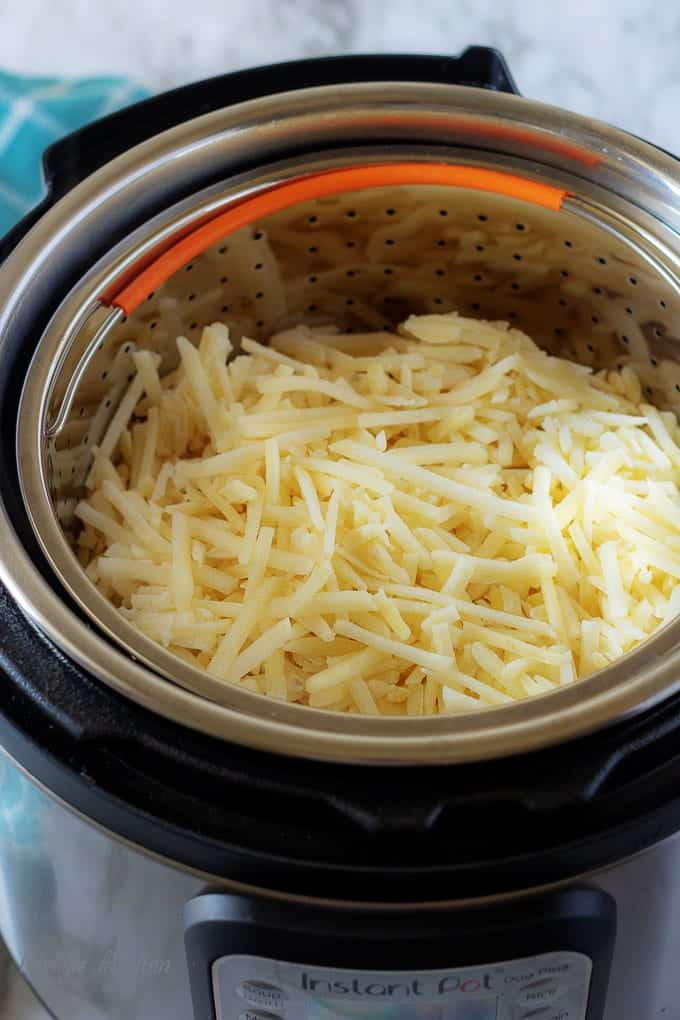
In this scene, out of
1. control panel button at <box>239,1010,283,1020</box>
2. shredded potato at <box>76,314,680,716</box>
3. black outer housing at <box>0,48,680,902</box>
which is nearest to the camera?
black outer housing at <box>0,48,680,902</box>

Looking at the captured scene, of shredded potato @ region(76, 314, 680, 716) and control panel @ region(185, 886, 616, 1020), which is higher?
shredded potato @ region(76, 314, 680, 716)

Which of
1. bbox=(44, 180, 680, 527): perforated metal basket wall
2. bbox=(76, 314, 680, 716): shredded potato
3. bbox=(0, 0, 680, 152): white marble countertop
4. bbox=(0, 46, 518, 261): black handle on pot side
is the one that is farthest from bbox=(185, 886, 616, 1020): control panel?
bbox=(0, 0, 680, 152): white marble countertop

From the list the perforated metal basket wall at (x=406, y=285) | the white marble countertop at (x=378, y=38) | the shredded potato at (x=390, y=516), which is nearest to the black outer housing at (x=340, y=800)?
the shredded potato at (x=390, y=516)

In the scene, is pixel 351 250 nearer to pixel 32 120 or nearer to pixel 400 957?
pixel 32 120

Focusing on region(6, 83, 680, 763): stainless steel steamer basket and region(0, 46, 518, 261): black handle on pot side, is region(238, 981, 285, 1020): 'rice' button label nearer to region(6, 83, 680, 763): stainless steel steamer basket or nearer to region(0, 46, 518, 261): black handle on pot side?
region(6, 83, 680, 763): stainless steel steamer basket

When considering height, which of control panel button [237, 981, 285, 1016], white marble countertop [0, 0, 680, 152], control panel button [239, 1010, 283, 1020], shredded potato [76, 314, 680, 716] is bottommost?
control panel button [239, 1010, 283, 1020]

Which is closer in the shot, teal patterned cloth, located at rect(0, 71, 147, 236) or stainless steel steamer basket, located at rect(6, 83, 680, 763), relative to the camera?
stainless steel steamer basket, located at rect(6, 83, 680, 763)

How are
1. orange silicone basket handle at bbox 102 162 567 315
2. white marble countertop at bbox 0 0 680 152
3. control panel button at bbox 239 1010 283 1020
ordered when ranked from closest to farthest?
control panel button at bbox 239 1010 283 1020, orange silicone basket handle at bbox 102 162 567 315, white marble countertop at bbox 0 0 680 152
